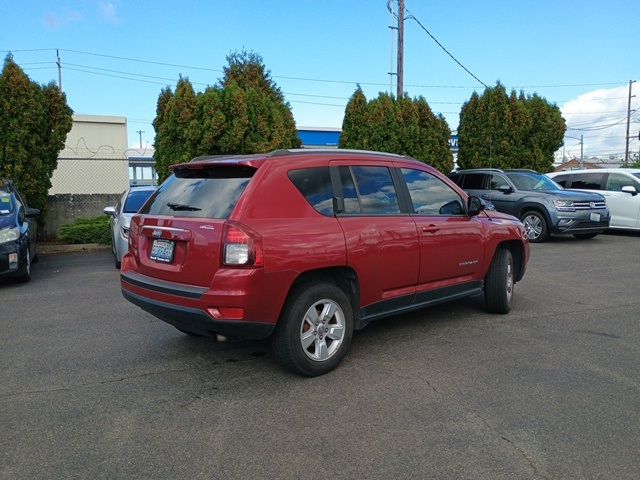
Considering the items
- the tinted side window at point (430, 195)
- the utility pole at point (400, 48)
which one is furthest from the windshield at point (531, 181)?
the tinted side window at point (430, 195)

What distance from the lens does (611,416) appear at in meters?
3.74

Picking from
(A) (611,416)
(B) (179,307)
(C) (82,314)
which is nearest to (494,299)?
(A) (611,416)

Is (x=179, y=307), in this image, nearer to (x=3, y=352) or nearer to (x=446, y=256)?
(x=3, y=352)

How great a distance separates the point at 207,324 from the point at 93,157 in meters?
23.9

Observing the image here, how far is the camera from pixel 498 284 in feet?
20.5

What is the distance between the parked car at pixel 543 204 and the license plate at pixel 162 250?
421 inches

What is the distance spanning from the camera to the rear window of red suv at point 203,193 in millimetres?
4281

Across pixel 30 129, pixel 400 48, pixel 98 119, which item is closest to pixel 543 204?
pixel 400 48

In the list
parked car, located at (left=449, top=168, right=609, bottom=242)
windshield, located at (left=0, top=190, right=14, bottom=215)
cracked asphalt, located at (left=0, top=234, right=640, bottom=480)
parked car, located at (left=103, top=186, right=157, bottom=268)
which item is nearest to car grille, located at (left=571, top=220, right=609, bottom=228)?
parked car, located at (left=449, top=168, right=609, bottom=242)

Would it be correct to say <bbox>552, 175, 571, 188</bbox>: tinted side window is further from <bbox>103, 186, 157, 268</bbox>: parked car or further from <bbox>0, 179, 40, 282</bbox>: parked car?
<bbox>0, 179, 40, 282</bbox>: parked car

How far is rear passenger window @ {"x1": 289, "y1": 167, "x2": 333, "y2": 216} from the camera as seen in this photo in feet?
14.8

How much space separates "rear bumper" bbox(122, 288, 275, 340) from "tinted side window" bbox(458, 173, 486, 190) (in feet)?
39.4

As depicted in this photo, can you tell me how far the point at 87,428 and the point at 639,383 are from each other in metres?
4.05

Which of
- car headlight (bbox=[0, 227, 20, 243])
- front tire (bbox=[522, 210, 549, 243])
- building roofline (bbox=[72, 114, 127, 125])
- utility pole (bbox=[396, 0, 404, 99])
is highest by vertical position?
utility pole (bbox=[396, 0, 404, 99])
